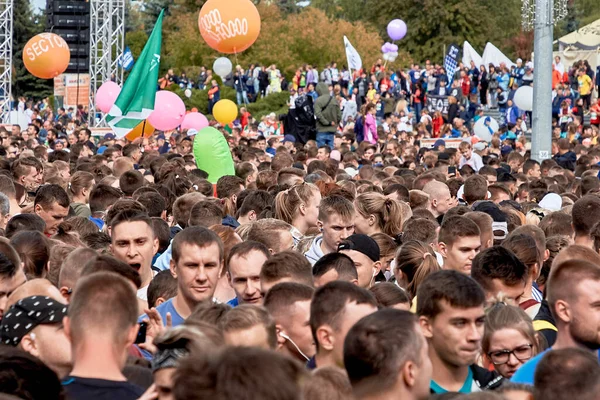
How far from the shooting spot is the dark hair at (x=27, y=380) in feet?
13.4

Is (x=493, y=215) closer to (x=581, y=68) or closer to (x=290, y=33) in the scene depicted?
(x=581, y=68)

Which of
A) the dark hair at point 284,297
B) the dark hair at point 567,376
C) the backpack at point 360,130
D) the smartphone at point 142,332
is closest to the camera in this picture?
the dark hair at point 567,376

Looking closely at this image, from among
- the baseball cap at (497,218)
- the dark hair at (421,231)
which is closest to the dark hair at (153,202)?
the dark hair at (421,231)

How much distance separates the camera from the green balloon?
51.5 feet

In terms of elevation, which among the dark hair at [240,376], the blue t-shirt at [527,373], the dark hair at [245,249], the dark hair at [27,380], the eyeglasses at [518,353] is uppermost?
the dark hair at [240,376]

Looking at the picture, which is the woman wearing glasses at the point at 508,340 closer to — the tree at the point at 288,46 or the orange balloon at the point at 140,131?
the orange balloon at the point at 140,131

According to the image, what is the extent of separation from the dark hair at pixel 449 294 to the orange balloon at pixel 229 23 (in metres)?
15.8

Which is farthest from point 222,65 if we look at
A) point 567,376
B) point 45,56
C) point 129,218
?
point 567,376

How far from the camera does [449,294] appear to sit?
527cm

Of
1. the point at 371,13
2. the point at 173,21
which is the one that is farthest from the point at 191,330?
the point at 371,13

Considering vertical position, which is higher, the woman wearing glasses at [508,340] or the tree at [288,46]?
the tree at [288,46]

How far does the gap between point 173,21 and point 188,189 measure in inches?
2210

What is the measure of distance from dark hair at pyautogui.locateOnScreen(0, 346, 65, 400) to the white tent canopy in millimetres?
43620

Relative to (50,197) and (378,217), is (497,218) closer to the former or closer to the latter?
(378,217)
